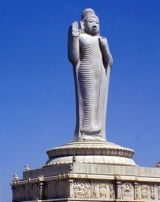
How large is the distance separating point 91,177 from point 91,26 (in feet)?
32.3

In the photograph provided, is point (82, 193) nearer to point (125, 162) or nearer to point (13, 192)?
point (125, 162)

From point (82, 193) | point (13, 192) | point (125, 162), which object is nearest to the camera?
point (82, 193)

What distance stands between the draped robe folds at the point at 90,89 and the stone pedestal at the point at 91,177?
6.12 feet

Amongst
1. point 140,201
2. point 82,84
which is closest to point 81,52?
point 82,84

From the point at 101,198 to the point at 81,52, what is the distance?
9.04 m

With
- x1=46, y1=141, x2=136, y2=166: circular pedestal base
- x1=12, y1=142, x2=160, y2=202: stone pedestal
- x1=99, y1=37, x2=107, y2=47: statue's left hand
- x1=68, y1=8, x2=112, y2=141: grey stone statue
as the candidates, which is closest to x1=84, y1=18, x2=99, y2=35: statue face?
x1=68, y1=8, x2=112, y2=141: grey stone statue

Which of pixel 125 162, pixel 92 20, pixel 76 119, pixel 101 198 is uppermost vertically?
pixel 92 20

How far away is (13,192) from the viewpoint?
34.8m

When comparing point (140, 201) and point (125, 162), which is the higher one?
point (125, 162)

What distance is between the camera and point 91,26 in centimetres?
3597

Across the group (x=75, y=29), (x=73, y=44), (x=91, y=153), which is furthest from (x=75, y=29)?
(x=91, y=153)

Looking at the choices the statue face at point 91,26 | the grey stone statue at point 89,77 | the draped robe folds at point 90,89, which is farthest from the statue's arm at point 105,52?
the statue face at point 91,26

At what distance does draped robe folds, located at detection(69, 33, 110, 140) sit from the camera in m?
34.5

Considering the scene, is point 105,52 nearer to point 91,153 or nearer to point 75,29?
point 75,29
